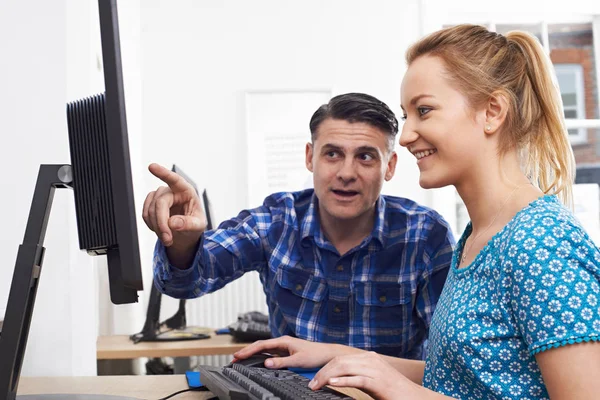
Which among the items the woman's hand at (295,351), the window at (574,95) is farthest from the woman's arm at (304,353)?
the window at (574,95)

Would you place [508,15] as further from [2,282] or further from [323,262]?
[2,282]

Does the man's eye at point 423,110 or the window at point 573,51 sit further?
the window at point 573,51

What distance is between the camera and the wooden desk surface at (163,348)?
229cm

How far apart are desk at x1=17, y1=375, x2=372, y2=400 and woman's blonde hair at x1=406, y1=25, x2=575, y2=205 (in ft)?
1.53

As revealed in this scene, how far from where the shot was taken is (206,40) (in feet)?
12.8

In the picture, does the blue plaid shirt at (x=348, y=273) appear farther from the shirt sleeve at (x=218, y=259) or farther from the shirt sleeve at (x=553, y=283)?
the shirt sleeve at (x=553, y=283)

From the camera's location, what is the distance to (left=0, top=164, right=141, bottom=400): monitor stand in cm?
95

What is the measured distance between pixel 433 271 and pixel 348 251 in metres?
0.20

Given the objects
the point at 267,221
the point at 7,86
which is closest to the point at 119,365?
the point at 267,221

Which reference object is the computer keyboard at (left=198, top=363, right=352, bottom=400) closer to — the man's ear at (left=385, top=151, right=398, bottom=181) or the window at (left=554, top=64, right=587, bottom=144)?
the man's ear at (left=385, top=151, right=398, bottom=181)

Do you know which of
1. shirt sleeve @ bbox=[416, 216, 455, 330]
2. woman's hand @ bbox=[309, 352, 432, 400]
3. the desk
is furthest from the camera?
shirt sleeve @ bbox=[416, 216, 455, 330]

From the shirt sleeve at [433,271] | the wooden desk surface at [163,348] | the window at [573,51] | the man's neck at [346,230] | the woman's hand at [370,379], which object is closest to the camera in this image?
the woman's hand at [370,379]

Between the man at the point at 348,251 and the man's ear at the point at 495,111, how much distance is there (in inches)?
22.2

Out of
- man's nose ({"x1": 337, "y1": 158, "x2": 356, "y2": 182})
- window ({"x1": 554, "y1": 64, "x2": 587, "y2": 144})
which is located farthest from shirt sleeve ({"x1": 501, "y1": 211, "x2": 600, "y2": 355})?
window ({"x1": 554, "y1": 64, "x2": 587, "y2": 144})
